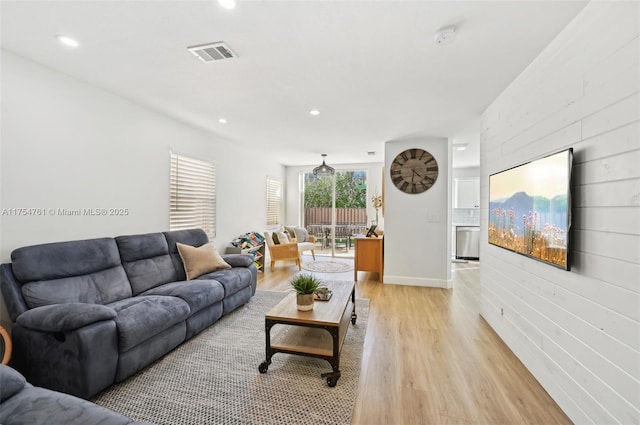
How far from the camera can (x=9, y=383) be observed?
1224mm

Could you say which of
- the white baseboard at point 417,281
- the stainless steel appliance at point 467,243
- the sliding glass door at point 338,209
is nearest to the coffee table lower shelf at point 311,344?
the white baseboard at point 417,281

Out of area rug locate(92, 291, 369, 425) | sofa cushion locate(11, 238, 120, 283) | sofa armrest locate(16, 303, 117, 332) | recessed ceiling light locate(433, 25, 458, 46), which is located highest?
recessed ceiling light locate(433, 25, 458, 46)

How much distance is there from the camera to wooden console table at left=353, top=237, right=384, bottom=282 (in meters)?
5.13

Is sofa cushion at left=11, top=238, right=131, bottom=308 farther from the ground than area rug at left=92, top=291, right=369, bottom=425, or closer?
farther from the ground

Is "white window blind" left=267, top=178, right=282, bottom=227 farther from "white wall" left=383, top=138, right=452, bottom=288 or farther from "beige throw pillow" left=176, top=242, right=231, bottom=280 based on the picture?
"beige throw pillow" left=176, top=242, right=231, bottom=280

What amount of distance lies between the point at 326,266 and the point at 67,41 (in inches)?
207

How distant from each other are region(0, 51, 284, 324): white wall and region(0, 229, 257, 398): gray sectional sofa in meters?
0.28

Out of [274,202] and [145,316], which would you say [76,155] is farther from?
[274,202]

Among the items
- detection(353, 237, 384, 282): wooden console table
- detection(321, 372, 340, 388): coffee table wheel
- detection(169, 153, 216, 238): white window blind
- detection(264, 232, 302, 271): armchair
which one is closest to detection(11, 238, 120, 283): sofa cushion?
detection(169, 153, 216, 238): white window blind

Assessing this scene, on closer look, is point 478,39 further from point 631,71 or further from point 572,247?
point 572,247

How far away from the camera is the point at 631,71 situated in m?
1.35

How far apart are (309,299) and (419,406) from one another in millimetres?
1050

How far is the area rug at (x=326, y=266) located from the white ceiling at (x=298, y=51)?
10.8ft

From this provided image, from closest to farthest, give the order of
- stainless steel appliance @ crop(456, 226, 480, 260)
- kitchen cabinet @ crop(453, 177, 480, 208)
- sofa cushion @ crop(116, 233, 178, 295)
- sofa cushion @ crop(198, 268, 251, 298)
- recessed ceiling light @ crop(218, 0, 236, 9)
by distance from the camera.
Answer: recessed ceiling light @ crop(218, 0, 236, 9)
sofa cushion @ crop(116, 233, 178, 295)
sofa cushion @ crop(198, 268, 251, 298)
stainless steel appliance @ crop(456, 226, 480, 260)
kitchen cabinet @ crop(453, 177, 480, 208)
